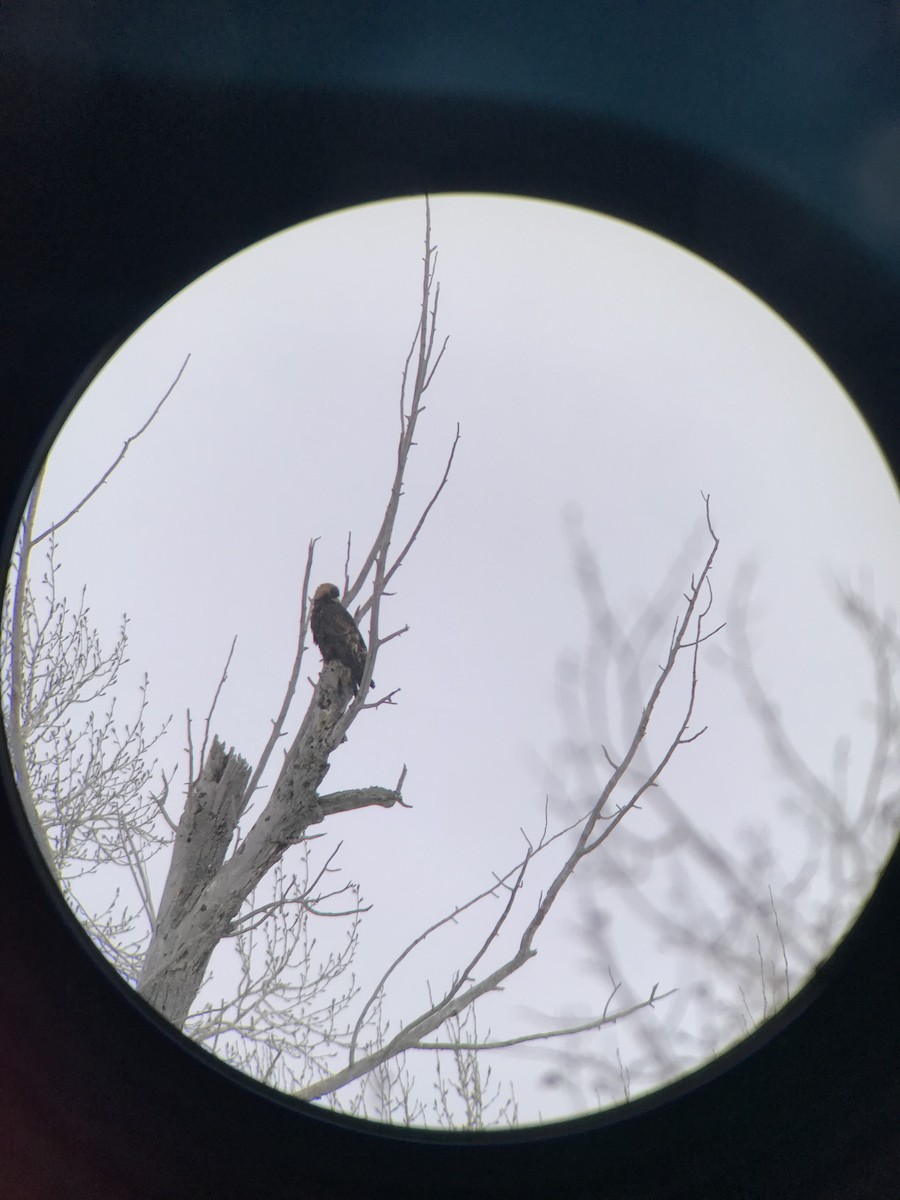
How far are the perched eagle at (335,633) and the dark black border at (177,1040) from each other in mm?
1062

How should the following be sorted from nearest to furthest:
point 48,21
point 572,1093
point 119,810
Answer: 1. point 48,21
2. point 572,1093
3. point 119,810

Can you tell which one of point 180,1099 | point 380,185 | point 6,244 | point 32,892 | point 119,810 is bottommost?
point 180,1099

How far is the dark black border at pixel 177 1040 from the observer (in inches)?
32.5

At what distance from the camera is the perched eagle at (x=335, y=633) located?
6.16ft

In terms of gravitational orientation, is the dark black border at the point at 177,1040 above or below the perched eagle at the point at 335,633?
below

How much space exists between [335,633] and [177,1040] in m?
1.13

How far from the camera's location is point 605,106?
0.89 metres

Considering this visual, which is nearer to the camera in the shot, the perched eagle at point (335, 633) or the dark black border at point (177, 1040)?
the dark black border at point (177, 1040)

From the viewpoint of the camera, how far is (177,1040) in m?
0.83

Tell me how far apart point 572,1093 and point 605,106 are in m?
2.99

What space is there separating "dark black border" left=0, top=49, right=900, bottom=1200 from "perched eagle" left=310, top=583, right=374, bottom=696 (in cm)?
106

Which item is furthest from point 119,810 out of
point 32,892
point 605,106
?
point 605,106

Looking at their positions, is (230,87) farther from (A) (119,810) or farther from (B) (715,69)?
(A) (119,810)

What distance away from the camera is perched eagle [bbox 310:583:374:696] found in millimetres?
1877
